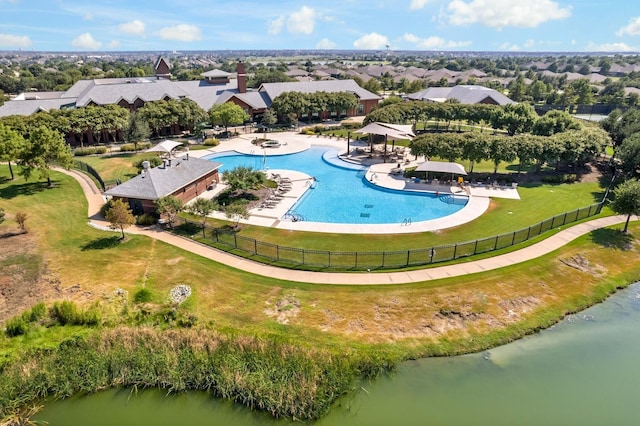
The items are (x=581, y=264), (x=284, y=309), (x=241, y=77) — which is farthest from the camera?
(x=241, y=77)

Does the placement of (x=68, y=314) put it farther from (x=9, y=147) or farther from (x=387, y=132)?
(x=387, y=132)

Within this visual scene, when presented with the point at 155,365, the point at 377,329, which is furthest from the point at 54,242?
the point at 377,329

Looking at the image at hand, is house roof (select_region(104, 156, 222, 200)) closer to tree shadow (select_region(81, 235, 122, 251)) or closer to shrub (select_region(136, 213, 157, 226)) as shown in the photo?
shrub (select_region(136, 213, 157, 226))

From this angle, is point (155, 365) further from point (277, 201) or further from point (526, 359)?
point (277, 201)

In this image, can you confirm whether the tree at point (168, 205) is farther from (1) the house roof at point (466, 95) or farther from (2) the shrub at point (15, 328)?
(1) the house roof at point (466, 95)

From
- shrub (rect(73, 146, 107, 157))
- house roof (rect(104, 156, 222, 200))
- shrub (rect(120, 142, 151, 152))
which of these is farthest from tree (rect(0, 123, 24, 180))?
shrub (rect(120, 142, 151, 152))

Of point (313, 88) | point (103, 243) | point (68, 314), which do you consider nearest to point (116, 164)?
point (103, 243)
